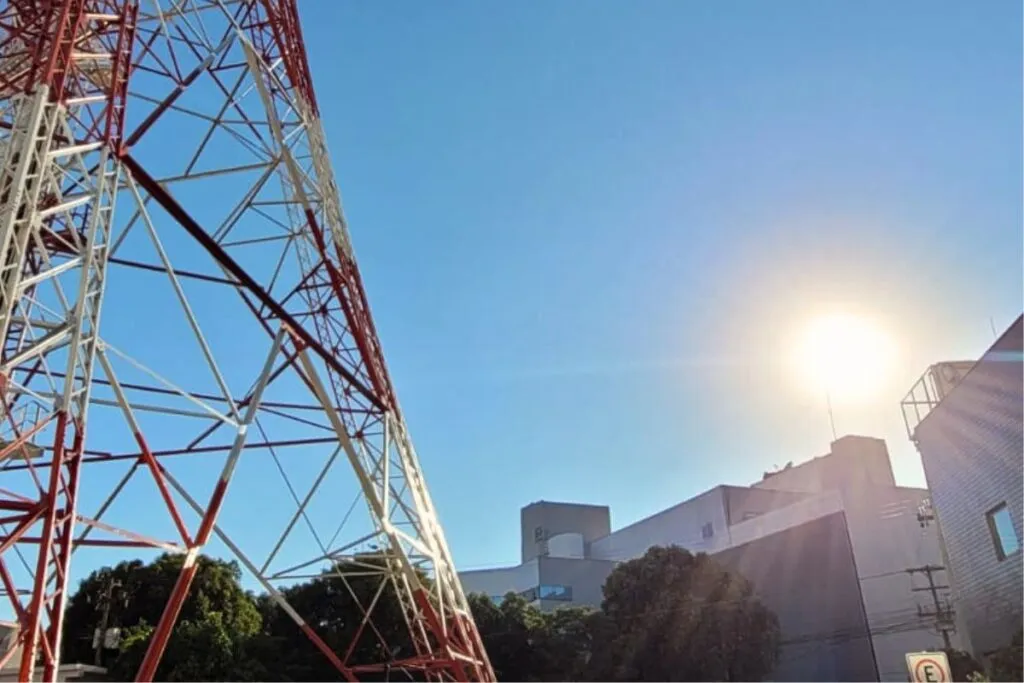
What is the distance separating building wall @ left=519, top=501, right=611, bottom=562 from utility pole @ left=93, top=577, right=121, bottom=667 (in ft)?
95.6

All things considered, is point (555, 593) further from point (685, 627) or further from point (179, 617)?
point (179, 617)

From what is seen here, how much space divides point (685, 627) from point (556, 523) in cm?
2528

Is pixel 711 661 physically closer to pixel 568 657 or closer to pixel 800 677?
pixel 568 657

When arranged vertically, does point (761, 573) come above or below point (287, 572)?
above

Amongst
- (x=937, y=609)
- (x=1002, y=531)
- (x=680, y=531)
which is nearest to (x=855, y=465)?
(x=937, y=609)

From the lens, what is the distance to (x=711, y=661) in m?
27.8

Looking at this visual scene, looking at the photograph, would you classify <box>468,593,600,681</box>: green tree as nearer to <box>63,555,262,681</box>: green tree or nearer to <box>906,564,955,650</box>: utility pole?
<box>63,555,262,681</box>: green tree

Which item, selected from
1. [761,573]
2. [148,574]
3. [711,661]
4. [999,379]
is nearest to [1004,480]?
[999,379]

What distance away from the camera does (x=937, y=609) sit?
31312mm

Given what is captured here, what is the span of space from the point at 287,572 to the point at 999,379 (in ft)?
52.0

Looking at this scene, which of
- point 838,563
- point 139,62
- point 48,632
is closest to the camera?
point 48,632

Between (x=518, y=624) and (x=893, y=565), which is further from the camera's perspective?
(x=893, y=565)

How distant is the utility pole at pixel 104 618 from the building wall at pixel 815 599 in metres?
22.1

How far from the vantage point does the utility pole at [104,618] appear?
84.5 feet
